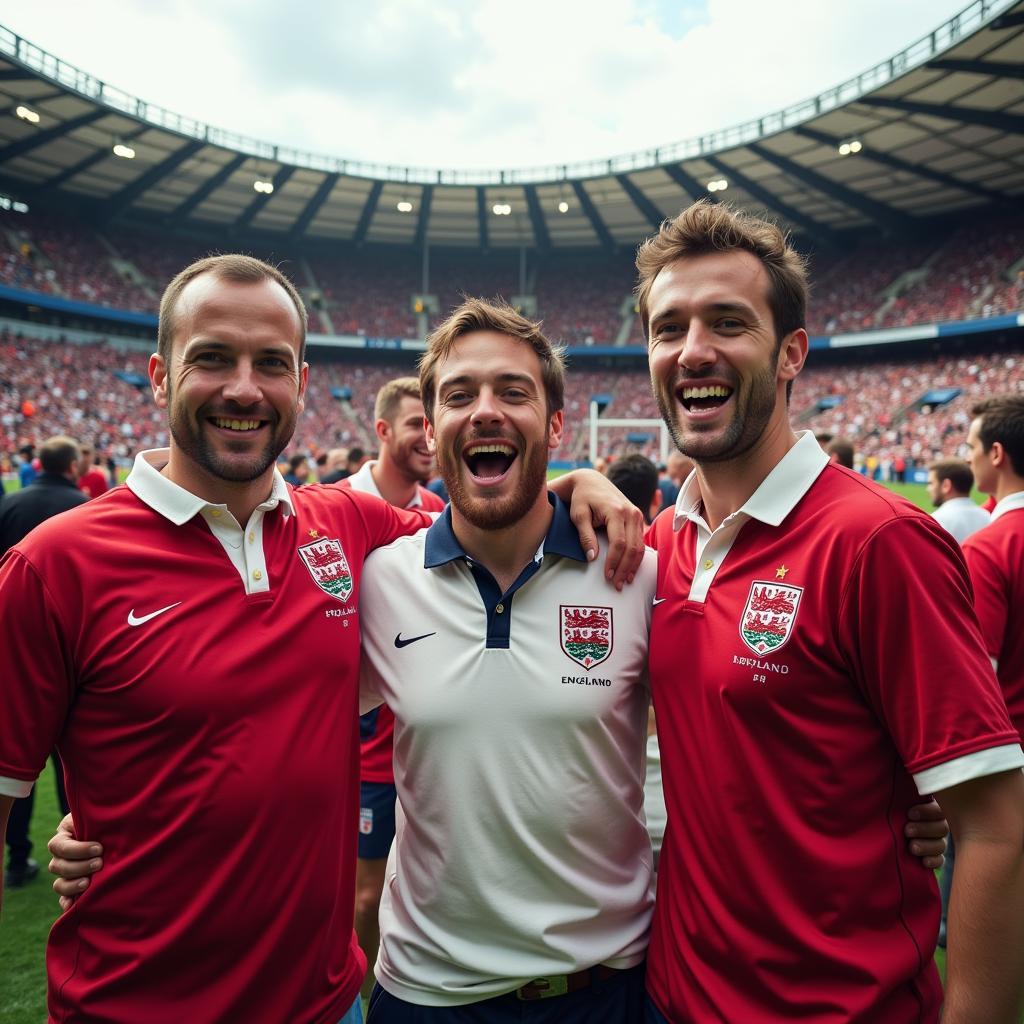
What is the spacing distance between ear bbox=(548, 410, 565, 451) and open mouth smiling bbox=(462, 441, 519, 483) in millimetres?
169

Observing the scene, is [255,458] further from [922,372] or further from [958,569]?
[922,372]

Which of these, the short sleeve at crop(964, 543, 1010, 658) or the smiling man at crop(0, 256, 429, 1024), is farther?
the short sleeve at crop(964, 543, 1010, 658)

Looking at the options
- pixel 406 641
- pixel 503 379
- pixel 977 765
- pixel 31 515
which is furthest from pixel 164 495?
pixel 31 515

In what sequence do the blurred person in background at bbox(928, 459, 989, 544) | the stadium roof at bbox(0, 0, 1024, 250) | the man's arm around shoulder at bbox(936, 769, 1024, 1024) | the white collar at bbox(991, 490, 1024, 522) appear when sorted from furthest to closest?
1. the stadium roof at bbox(0, 0, 1024, 250)
2. the blurred person in background at bbox(928, 459, 989, 544)
3. the white collar at bbox(991, 490, 1024, 522)
4. the man's arm around shoulder at bbox(936, 769, 1024, 1024)

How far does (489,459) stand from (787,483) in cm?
94

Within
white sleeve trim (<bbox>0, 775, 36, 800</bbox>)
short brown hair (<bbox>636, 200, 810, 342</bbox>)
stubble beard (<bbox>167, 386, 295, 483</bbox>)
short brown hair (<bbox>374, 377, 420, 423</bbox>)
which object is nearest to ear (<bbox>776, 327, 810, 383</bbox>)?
short brown hair (<bbox>636, 200, 810, 342</bbox>)

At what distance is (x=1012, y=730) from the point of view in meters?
1.46

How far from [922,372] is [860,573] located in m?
34.5

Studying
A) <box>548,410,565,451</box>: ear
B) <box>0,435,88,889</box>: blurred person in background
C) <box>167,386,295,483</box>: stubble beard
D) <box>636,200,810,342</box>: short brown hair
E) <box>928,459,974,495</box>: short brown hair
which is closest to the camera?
<box>167,386,295,483</box>: stubble beard

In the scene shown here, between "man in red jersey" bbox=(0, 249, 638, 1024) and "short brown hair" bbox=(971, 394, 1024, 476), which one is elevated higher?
"short brown hair" bbox=(971, 394, 1024, 476)

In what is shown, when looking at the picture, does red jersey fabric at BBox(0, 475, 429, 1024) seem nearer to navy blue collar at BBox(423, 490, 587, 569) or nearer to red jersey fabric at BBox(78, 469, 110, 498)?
navy blue collar at BBox(423, 490, 587, 569)

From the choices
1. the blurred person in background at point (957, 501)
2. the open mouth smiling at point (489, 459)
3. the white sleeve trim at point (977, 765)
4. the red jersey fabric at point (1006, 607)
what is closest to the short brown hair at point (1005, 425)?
the red jersey fabric at point (1006, 607)

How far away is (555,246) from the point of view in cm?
4097

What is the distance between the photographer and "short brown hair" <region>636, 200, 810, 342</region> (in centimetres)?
196
